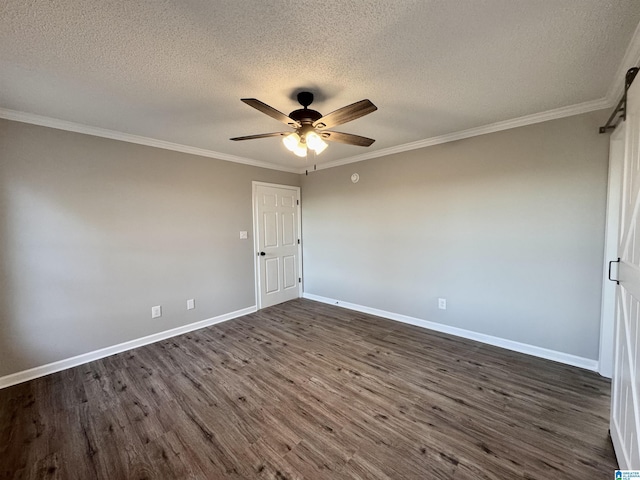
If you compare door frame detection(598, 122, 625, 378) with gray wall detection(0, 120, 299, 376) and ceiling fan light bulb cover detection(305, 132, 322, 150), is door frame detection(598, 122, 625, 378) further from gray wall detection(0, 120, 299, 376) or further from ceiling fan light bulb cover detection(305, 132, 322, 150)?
gray wall detection(0, 120, 299, 376)

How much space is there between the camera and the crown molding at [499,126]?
7.47ft

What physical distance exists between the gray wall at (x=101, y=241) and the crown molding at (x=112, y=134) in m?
0.06

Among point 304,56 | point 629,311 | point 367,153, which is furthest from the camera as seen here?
point 367,153

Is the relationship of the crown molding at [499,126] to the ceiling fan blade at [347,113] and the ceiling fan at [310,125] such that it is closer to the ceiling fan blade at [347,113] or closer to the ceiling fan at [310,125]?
the ceiling fan at [310,125]

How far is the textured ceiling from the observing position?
4.21 feet

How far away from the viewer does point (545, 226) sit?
2557mm

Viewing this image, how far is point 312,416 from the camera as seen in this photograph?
1897 mm

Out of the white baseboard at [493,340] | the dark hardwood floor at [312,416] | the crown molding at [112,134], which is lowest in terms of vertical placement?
the dark hardwood floor at [312,416]

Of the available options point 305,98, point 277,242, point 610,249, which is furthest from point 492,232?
point 277,242

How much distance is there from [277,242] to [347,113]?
3.04 m

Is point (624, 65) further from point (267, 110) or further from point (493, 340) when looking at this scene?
point (493, 340)

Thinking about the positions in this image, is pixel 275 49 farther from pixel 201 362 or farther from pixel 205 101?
pixel 201 362

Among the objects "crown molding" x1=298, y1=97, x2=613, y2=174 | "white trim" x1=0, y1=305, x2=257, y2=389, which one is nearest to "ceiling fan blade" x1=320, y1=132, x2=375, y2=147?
"crown molding" x1=298, y1=97, x2=613, y2=174

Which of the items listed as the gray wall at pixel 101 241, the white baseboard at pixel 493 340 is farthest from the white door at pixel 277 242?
the white baseboard at pixel 493 340
